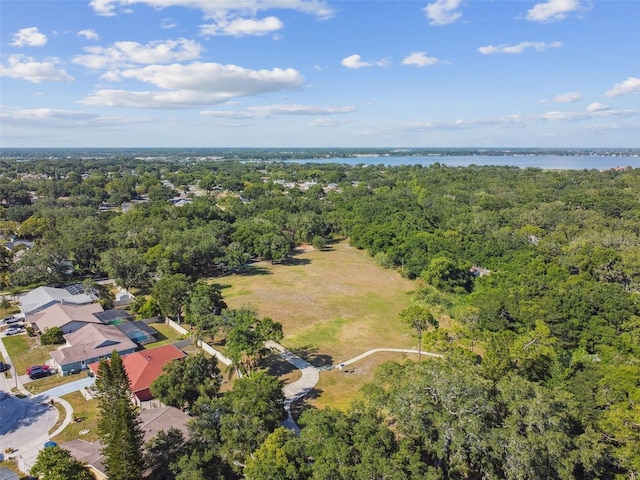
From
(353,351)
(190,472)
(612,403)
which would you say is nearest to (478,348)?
(353,351)

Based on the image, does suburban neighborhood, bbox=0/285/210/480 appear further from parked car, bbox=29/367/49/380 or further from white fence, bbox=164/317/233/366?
white fence, bbox=164/317/233/366

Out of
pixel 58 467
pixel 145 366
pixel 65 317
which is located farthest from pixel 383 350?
pixel 65 317

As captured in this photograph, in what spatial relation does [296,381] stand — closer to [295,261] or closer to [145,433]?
[145,433]

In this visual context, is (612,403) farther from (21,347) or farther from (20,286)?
(20,286)

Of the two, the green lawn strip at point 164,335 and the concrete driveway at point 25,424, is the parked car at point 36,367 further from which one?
the green lawn strip at point 164,335

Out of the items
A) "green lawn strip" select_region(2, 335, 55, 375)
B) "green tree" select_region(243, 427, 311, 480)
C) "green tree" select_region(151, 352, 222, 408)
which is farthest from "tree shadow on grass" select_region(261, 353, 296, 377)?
"green lawn strip" select_region(2, 335, 55, 375)
